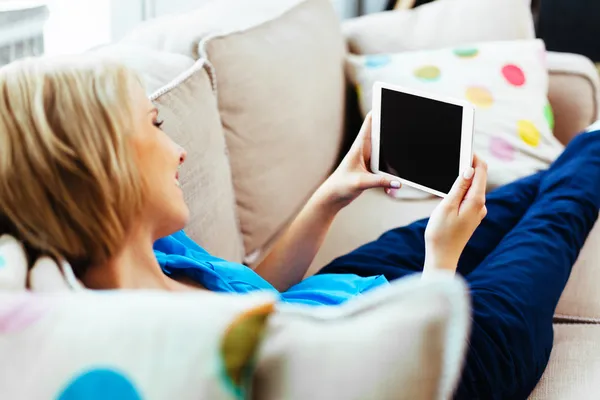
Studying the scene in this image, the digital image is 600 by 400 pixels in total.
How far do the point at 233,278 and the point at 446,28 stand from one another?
45.2 inches

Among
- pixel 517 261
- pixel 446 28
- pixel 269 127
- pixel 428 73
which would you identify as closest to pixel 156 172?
pixel 517 261

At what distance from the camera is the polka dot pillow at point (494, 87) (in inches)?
65.3

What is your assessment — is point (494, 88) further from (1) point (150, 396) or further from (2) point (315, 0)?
(1) point (150, 396)

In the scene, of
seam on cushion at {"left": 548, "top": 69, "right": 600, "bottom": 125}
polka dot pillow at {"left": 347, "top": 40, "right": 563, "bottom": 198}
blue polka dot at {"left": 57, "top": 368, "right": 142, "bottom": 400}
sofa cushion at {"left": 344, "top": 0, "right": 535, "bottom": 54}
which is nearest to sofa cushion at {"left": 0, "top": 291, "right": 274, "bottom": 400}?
blue polka dot at {"left": 57, "top": 368, "right": 142, "bottom": 400}

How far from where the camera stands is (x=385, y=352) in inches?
17.4

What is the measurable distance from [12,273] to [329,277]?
2.10 ft

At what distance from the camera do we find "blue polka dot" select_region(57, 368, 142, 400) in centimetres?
45

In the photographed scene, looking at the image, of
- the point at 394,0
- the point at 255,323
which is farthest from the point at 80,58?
the point at 394,0

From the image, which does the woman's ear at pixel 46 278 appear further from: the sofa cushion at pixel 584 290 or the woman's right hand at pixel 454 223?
the sofa cushion at pixel 584 290

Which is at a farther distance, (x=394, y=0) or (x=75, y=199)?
(x=394, y=0)

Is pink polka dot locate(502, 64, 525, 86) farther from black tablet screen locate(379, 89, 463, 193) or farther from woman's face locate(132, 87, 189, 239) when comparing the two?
woman's face locate(132, 87, 189, 239)

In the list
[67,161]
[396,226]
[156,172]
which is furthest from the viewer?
[396,226]

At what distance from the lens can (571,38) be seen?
2834mm

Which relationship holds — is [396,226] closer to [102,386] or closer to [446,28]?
[446,28]
